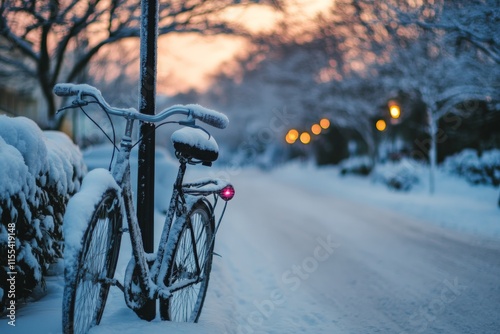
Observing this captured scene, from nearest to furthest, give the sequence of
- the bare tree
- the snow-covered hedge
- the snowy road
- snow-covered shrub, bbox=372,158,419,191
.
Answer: the snow-covered hedge, the snowy road, the bare tree, snow-covered shrub, bbox=372,158,419,191

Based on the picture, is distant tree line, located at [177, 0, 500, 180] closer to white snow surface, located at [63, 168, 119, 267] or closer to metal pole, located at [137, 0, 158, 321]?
metal pole, located at [137, 0, 158, 321]

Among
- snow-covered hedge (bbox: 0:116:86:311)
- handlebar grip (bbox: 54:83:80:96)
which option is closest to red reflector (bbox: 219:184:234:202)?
handlebar grip (bbox: 54:83:80:96)

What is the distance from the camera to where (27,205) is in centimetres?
291

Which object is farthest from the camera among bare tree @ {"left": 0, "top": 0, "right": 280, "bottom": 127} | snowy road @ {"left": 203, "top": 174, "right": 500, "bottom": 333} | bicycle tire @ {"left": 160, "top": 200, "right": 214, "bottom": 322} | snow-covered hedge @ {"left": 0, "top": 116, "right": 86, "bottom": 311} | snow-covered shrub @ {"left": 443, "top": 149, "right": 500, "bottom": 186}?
snow-covered shrub @ {"left": 443, "top": 149, "right": 500, "bottom": 186}

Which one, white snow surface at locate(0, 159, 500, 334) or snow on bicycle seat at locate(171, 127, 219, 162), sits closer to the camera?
snow on bicycle seat at locate(171, 127, 219, 162)

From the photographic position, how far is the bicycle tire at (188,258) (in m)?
2.86

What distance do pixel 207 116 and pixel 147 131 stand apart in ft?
1.84

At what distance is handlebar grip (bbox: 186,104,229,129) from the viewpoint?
2479 mm

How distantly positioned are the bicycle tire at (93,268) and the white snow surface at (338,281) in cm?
19

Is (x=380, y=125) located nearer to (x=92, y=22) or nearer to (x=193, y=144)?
(x=92, y=22)

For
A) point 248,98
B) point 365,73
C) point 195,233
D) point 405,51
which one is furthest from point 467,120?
point 248,98

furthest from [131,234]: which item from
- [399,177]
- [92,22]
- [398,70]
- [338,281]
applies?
[399,177]

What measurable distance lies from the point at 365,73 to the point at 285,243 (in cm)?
1568

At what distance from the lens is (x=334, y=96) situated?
23609 mm
